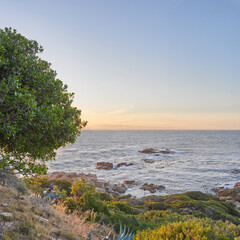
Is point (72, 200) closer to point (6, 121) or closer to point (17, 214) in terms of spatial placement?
point (17, 214)

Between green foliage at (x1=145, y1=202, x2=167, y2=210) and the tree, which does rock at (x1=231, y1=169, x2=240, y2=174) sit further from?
the tree

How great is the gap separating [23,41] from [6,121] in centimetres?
346

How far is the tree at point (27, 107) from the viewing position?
5.47m

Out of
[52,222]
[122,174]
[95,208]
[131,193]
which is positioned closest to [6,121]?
[52,222]

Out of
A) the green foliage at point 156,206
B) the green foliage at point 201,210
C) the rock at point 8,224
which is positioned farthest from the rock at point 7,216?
the green foliage at point 156,206

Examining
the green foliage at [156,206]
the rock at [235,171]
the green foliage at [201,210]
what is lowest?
the rock at [235,171]

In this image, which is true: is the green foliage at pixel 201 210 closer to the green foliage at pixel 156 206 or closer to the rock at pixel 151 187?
the green foliage at pixel 156 206

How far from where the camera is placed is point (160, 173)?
4509cm

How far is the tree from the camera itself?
5.47 meters

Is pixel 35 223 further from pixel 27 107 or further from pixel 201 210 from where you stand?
pixel 201 210

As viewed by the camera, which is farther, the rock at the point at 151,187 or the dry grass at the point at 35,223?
the rock at the point at 151,187

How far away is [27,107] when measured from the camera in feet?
18.2

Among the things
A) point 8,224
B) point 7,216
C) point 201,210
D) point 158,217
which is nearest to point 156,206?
point 201,210

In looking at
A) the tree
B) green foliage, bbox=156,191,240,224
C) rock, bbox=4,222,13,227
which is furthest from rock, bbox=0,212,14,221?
green foliage, bbox=156,191,240,224
